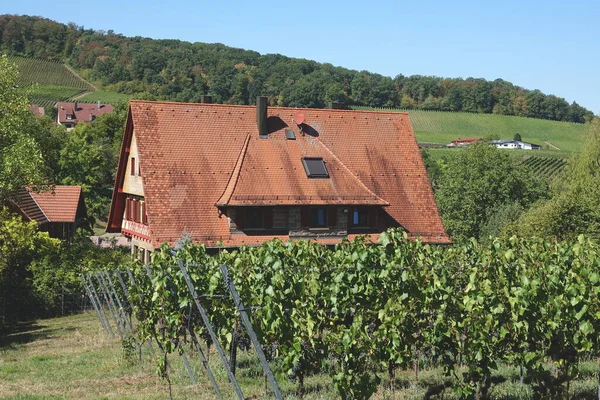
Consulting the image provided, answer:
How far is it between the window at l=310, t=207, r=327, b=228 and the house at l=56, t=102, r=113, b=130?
107076 mm

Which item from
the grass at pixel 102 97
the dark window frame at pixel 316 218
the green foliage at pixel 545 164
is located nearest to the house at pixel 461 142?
the green foliage at pixel 545 164

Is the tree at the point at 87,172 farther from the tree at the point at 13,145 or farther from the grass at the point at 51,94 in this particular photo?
the grass at the point at 51,94

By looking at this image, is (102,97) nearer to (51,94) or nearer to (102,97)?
(102,97)

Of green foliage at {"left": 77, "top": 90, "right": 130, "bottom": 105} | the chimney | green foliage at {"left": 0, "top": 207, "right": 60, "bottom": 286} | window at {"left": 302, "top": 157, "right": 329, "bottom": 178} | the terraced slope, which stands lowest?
green foliage at {"left": 0, "top": 207, "right": 60, "bottom": 286}

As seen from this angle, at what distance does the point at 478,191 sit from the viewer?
201 ft

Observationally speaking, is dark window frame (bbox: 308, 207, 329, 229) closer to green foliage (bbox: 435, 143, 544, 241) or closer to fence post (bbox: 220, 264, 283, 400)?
fence post (bbox: 220, 264, 283, 400)

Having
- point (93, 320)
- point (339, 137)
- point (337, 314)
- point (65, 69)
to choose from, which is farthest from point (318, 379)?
point (65, 69)

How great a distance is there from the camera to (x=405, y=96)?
151 m

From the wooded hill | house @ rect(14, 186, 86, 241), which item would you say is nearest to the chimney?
house @ rect(14, 186, 86, 241)

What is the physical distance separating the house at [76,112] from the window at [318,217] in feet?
351

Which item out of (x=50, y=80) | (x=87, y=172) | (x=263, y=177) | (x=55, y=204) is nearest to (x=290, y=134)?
(x=263, y=177)

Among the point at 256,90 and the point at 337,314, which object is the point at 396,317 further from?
the point at 256,90

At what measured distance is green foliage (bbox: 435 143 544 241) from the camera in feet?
200

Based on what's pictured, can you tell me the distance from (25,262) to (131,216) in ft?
19.3
